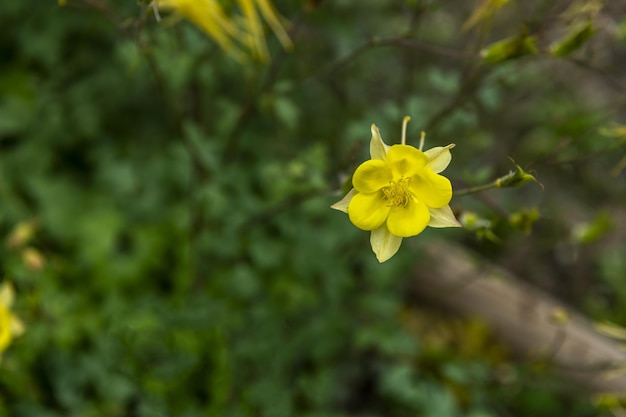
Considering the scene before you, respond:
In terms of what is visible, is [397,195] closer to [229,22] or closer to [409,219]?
[409,219]

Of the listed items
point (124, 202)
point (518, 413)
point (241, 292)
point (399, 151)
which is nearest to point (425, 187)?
point (399, 151)

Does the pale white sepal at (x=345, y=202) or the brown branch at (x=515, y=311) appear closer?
the pale white sepal at (x=345, y=202)

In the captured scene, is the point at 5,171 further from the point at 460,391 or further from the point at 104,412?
the point at 460,391

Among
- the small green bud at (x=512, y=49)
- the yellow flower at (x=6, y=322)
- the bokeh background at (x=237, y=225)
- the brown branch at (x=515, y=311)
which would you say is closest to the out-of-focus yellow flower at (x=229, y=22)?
the bokeh background at (x=237, y=225)

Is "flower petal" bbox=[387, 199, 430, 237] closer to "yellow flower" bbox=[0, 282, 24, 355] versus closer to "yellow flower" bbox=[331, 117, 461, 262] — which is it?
"yellow flower" bbox=[331, 117, 461, 262]

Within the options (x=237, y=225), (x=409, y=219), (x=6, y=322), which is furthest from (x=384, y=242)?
(x=6, y=322)

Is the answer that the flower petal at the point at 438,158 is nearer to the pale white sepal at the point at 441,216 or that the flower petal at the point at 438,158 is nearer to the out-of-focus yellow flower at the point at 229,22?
the pale white sepal at the point at 441,216

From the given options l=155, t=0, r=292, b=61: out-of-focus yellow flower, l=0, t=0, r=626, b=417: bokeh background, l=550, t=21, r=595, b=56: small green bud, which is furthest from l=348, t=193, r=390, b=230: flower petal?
l=155, t=0, r=292, b=61: out-of-focus yellow flower
